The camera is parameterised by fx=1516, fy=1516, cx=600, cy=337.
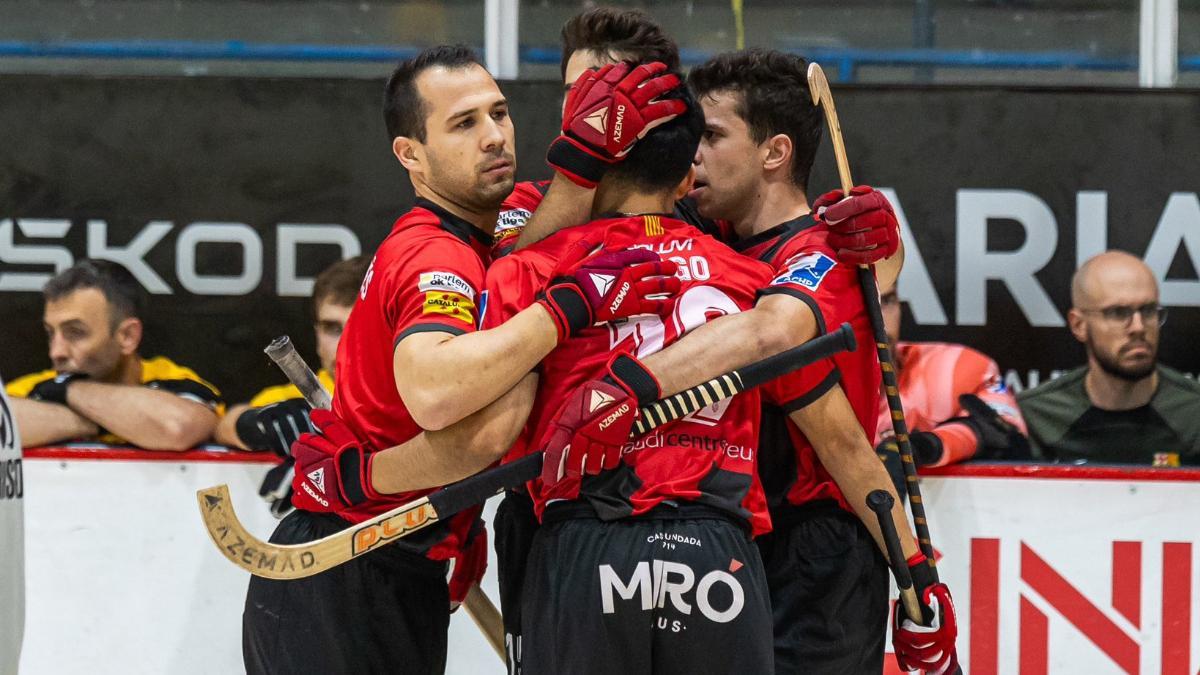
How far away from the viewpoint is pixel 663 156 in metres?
2.70

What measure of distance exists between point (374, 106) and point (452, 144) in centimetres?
186

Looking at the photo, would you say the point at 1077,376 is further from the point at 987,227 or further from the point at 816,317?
the point at 816,317

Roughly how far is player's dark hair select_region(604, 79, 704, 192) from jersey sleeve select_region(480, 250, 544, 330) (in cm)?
23

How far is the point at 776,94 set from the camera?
3104 mm

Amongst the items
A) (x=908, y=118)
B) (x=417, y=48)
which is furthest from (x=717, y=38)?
(x=417, y=48)

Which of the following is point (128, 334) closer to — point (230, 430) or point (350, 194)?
point (230, 430)

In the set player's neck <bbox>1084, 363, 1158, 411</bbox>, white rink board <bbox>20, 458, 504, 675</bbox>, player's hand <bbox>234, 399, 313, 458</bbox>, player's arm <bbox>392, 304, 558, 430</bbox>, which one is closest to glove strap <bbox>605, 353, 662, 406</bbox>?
player's arm <bbox>392, 304, 558, 430</bbox>

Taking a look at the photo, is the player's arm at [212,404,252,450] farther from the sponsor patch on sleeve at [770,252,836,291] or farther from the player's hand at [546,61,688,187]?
the sponsor patch on sleeve at [770,252,836,291]

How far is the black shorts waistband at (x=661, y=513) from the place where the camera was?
2576mm

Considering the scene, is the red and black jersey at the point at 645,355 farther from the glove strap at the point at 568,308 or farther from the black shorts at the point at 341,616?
the black shorts at the point at 341,616

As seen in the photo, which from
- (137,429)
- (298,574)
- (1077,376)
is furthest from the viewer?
(1077,376)

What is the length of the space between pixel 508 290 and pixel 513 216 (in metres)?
0.43

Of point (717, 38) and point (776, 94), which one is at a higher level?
point (717, 38)

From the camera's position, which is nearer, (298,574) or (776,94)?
(298,574)
